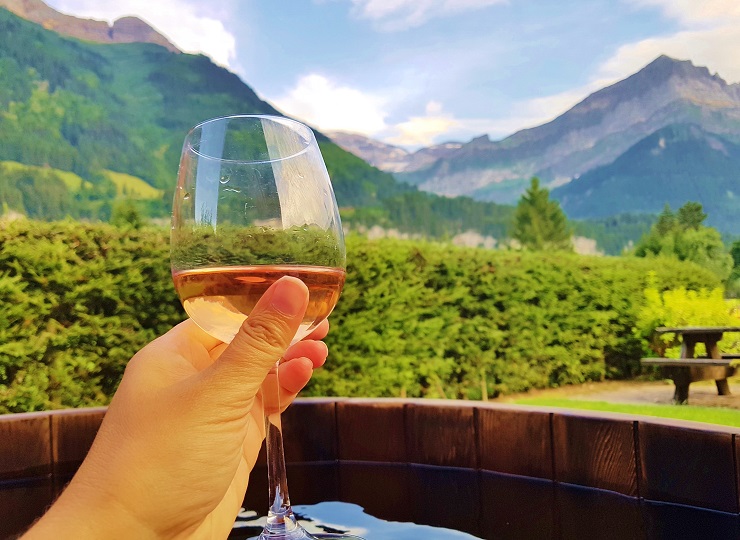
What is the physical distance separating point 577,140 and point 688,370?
19.6 metres

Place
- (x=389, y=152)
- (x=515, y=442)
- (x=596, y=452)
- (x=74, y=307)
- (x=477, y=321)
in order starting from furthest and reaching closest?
(x=389, y=152) < (x=477, y=321) < (x=74, y=307) < (x=515, y=442) < (x=596, y=452)

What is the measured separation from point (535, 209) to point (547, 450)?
1984cm

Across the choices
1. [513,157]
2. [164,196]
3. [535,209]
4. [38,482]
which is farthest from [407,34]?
[38,482]

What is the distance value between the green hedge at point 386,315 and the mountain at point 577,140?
14.9 metres

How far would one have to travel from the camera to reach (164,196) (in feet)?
72.4

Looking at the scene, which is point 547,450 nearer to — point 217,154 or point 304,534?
point 304,534

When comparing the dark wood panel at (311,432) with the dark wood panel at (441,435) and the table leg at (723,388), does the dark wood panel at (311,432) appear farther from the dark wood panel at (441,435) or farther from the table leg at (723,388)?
the table leg at (723,388)

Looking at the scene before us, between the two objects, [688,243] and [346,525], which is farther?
[688,243]

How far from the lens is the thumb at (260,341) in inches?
28.1

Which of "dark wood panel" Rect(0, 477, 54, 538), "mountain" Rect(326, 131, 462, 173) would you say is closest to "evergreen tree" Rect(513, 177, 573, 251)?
"mountain" Rect(326, 131, 462, 173)

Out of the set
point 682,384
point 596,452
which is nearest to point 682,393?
point 682,384

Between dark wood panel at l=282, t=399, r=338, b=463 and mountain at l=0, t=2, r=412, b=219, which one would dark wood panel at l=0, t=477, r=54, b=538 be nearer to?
dark wood panel at l=282, t=399, r=338, b=463

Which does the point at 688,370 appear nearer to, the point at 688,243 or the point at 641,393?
the point at 641,393

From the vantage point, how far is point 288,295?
71cm
